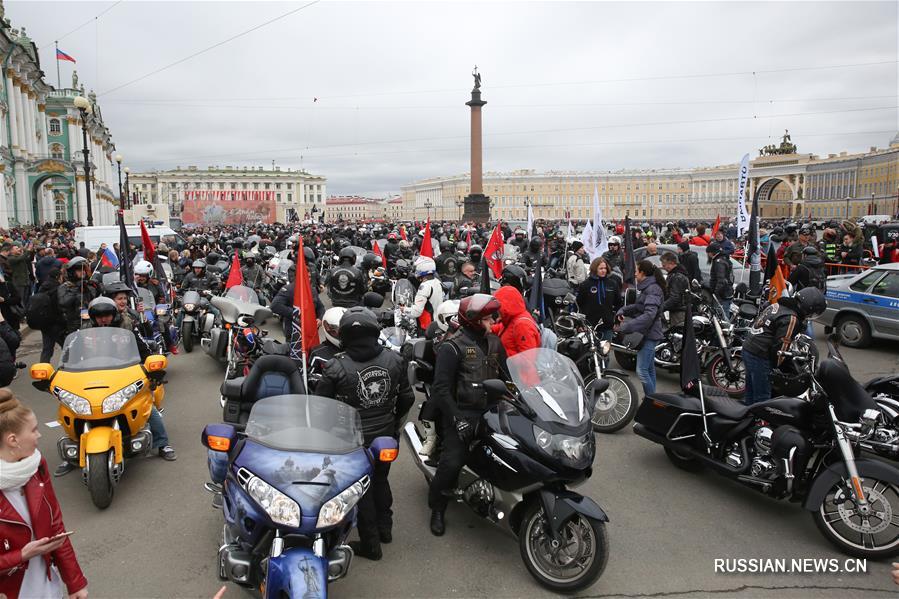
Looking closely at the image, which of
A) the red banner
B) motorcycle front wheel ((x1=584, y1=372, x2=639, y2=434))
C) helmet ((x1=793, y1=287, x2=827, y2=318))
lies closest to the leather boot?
motorcycle front wheel ((x1=584, y1=372, x2=639, y2=434))

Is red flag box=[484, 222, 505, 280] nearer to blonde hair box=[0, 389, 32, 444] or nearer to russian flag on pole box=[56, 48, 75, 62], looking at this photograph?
blonde hair box=[0, 389, 32, 444]

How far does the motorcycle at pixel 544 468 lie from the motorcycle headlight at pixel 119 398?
2.92 m

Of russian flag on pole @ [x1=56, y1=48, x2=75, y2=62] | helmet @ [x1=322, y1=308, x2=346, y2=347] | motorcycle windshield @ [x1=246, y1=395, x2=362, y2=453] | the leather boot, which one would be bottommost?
the leather boot

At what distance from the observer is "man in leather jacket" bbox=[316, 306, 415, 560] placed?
397 cm

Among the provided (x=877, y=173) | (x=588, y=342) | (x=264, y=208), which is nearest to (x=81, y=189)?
(x=264, y=208)

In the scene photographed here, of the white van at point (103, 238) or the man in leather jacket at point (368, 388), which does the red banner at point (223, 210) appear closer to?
the white van at point (103, 238)

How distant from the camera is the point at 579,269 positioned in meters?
11.6

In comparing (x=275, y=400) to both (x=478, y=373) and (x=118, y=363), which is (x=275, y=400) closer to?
(x=478, y=373)

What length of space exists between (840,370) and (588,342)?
2912mm

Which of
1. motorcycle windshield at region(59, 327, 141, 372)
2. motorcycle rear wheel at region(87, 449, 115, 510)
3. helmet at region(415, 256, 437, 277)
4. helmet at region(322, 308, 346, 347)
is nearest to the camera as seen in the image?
motorcycle rear wheel at region(87, 449, 115, 510)

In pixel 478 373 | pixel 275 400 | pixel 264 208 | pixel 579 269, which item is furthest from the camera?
pixel 264 208

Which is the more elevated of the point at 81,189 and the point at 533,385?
the point at 81,189

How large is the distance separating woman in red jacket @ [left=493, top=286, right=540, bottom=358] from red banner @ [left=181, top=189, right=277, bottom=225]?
72661 millimetres

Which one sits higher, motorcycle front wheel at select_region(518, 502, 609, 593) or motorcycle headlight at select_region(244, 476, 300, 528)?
motorcycle headlight at select_region(244, 476, 300, 528)
